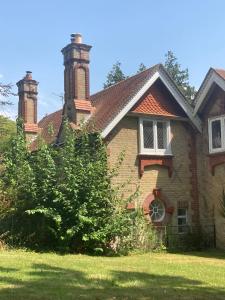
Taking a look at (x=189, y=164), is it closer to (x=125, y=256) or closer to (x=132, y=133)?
(x=132, y=133)

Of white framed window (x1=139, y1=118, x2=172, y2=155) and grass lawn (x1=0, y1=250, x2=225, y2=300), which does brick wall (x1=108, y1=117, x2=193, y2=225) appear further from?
grass lawn (x1=0, y1=250, x2=225, y2=300)

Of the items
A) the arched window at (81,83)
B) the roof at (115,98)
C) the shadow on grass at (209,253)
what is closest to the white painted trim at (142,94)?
the roof at (115,98)

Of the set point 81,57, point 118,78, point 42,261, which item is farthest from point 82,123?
point 118,78

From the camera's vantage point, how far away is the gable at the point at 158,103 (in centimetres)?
2189

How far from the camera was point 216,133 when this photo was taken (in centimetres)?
2273

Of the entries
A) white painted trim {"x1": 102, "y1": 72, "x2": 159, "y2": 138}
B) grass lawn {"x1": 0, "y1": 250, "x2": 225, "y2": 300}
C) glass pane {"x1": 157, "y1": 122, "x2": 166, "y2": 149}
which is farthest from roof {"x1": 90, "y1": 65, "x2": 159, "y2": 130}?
grass lawn {"x1": 0, "y1": 250, "x2": 225, "y2": 300}

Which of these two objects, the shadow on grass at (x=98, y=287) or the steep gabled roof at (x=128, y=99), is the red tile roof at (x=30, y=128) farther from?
the shadow on grass at (x=98, y=287)

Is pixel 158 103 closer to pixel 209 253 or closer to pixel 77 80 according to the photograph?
pixel 77 80

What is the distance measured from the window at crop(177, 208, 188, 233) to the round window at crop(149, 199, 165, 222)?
88 centimetres

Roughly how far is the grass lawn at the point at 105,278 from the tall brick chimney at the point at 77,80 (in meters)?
7.47

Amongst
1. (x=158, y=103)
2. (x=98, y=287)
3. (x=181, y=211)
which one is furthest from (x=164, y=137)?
(x=98, y=287)

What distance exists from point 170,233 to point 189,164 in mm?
3363

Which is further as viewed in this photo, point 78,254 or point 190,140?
point 190,140

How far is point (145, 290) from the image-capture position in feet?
35.9
